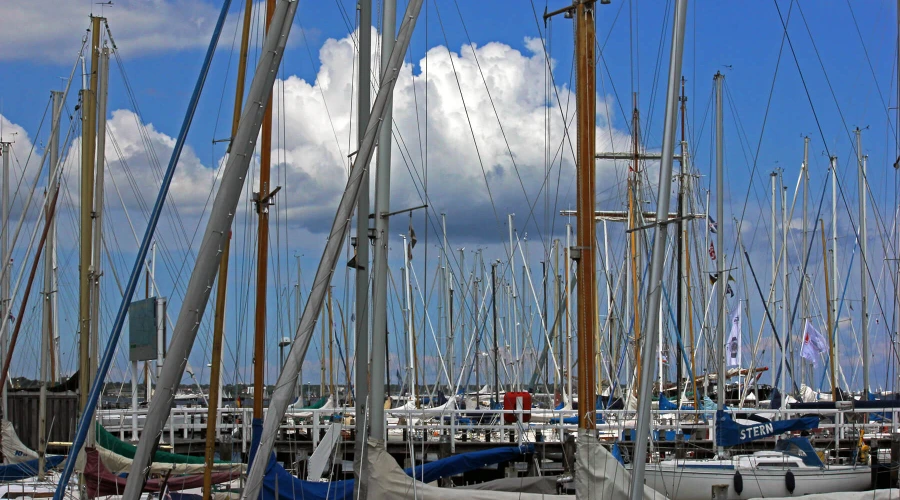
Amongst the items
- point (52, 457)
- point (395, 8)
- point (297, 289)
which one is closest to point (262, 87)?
point (395, 8)

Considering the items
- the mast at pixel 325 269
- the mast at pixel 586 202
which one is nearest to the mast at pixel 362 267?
the mast at pixel 325 269

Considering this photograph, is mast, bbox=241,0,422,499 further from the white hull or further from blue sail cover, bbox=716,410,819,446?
blue sail cover, bbox=716,410,819,446

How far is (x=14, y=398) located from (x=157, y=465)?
12346 mm

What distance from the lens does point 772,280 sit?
4312 centimetres

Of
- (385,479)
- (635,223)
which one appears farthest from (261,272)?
(635,223)

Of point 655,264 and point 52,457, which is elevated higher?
point 655,264

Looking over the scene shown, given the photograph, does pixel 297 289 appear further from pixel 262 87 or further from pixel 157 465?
pixel 262 87

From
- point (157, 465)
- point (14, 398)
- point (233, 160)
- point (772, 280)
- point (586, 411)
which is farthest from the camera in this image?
point (772, 280)

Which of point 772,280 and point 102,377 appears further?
point 772,280

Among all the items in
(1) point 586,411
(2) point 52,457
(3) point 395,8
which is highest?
(3) point 395,8

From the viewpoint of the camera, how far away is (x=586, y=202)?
15.3 meters

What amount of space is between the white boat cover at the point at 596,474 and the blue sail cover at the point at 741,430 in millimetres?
9808

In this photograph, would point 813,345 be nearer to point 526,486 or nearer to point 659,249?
point 526,486

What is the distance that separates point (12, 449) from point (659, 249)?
17.6 meters
